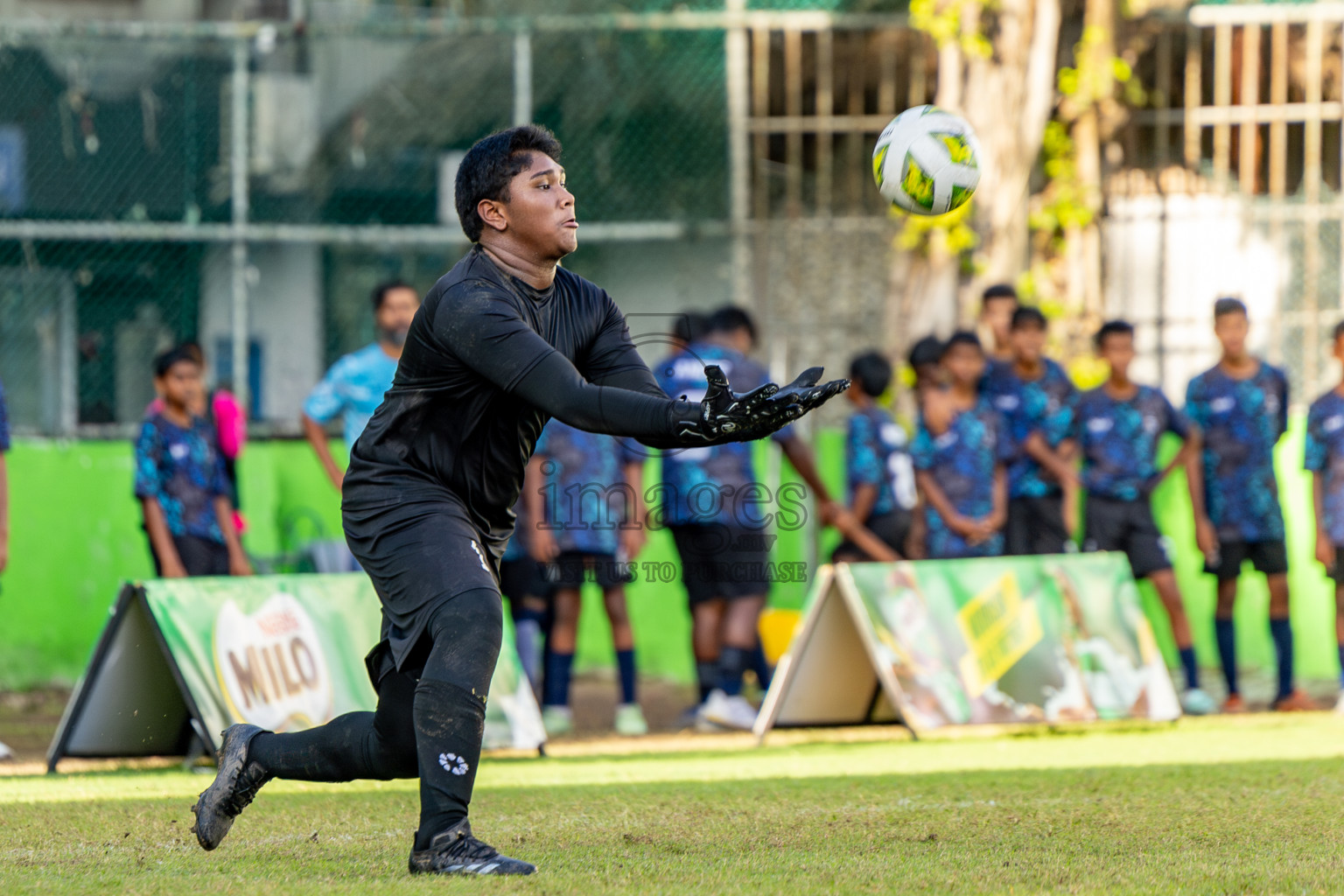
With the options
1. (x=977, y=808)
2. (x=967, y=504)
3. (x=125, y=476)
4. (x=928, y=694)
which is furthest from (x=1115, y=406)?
(x=125, y=476)

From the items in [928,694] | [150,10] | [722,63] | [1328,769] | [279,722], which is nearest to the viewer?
[1328,769]

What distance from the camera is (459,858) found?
14.3ft

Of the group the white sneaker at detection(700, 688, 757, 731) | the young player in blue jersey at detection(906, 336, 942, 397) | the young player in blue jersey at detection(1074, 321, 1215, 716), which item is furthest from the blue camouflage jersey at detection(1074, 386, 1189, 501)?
the white sneaker at detection(700, 688, 757, 731)

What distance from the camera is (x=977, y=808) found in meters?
5.83

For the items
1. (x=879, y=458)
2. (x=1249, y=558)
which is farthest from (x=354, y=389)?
(x=1249, y=558)

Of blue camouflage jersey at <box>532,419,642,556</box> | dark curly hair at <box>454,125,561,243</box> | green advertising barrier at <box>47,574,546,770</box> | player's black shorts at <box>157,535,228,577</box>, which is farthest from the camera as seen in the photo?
blue camouflage jersey at <box>532,419,642,556</box>

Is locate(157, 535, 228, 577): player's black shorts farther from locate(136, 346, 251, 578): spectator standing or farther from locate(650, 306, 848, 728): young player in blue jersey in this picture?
locate(650, 306, 848, 728): young player in blue jersey

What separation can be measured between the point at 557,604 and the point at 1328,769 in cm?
433

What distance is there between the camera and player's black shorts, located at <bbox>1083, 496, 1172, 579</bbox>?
9984 mm

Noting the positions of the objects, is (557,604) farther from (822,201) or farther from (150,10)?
(150,10)

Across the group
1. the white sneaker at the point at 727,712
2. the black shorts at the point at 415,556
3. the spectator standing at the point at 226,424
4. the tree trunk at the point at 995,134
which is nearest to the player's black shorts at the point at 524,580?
the white sneaker at the point at 727,712

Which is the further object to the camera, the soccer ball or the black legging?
the soccer ball

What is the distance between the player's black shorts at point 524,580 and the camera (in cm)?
951

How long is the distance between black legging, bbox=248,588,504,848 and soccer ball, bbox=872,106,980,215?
2.87 meters
